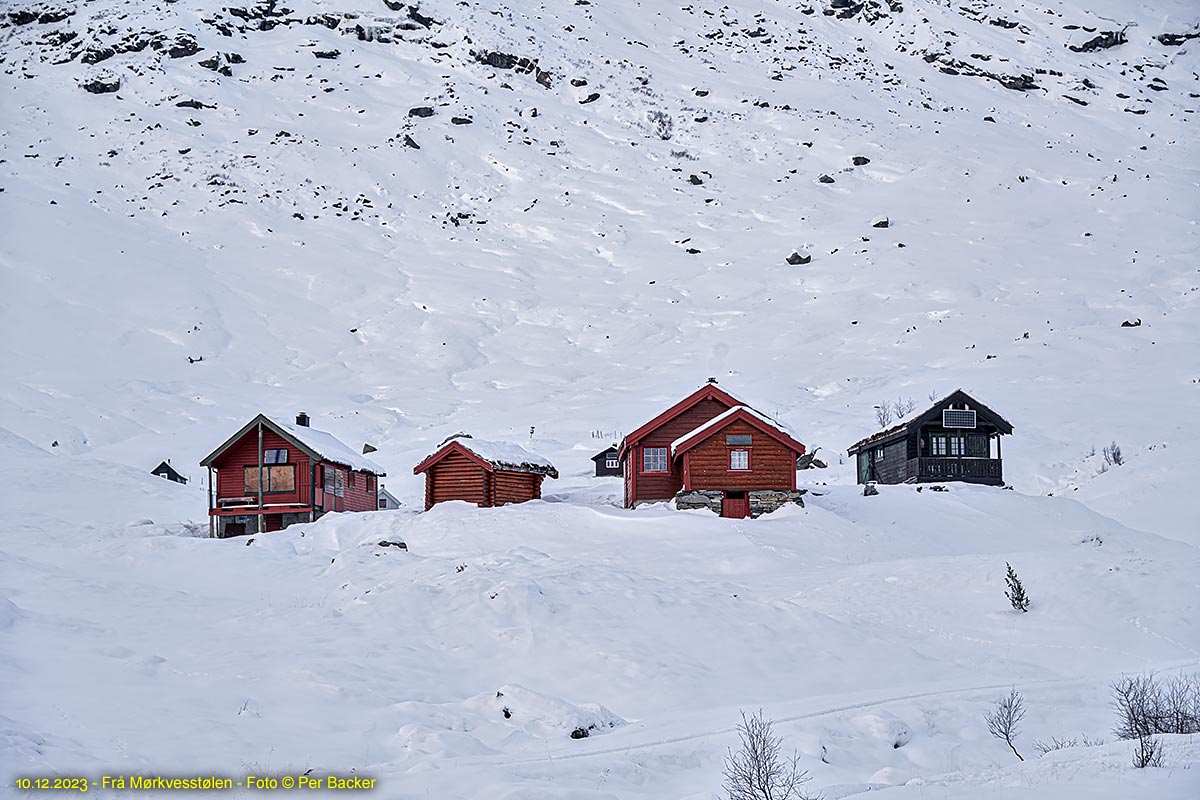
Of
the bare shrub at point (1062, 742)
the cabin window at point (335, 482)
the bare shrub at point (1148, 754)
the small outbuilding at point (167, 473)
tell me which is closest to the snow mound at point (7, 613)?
the bare shrub at point (1062, 742)

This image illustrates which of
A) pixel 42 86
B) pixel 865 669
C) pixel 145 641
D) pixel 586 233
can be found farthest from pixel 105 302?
pixel 865 669

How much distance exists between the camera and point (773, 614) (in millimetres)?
21125

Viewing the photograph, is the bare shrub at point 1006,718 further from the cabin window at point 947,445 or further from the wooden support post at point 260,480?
the wooden support post at point 260,480

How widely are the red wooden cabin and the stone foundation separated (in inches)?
539

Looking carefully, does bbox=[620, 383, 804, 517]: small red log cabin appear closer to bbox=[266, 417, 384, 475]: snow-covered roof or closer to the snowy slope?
the snowy slope

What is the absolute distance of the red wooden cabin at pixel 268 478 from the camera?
38062 millimetres

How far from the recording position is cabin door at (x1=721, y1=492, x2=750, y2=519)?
34253 millimetres

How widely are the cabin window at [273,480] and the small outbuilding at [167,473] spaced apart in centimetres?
1014

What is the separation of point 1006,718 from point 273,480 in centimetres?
3016

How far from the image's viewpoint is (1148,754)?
9367 mm

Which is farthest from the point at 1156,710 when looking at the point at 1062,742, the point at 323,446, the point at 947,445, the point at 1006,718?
the point at 323,446

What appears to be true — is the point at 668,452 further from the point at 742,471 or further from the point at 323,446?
the point at 323,446

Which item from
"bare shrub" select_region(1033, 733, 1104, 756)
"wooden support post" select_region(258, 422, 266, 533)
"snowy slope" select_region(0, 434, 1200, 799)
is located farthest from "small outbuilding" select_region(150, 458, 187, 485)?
"bare shrub" select_region(1033, 733, 1104, 756)

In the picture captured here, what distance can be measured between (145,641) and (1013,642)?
52.6ft
